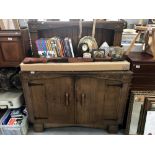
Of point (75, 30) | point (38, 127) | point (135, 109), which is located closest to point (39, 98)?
point (38, 127)

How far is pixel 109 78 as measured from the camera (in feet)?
4.78

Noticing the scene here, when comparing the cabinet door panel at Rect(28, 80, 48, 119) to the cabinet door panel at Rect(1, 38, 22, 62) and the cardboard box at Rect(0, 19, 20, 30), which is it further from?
the cardboard box at Rect(0, 19, 20, 30)

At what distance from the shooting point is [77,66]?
1.41 meters

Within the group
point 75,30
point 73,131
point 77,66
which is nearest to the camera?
point 77,66

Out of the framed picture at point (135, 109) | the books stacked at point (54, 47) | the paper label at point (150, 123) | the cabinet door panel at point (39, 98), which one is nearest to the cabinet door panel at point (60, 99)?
the cabinet door panel at point (39, 98)

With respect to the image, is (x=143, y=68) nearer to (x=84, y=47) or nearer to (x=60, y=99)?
(x=84, y=47)

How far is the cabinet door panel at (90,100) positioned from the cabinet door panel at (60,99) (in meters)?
0.07

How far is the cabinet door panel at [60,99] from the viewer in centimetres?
148

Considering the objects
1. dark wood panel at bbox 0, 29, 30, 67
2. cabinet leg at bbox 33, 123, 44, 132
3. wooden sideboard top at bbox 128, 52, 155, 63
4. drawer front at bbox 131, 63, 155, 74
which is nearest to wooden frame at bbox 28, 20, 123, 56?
dark wood panel at bbox 0, 29, 30, 67

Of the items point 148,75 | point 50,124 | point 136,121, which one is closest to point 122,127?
point 136,121

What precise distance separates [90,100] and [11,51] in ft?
3.18

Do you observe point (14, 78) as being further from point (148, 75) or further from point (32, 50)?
point (148, 75)

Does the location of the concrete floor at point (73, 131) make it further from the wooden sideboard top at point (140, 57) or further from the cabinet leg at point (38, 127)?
the wooden sideboard top at point (140, 57)
